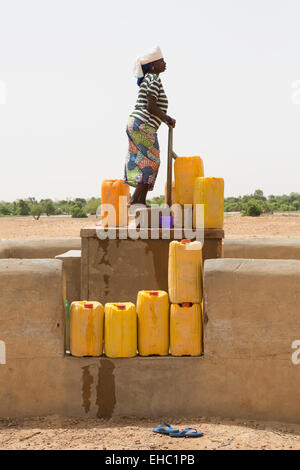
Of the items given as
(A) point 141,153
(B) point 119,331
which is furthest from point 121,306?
(A) point 141,153

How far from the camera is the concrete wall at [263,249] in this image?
709cm

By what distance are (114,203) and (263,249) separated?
2.12m

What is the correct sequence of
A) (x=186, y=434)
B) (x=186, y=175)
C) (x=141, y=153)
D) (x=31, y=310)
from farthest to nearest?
(x=141, y=153), (x=186, y=175), (x=31, y=310), (x=186, y=434)

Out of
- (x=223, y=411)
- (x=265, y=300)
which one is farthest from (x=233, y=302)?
(x=223, y=411)

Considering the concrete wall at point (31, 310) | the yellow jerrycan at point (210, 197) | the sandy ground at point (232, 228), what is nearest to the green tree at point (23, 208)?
the sandy ground at point (232, 228)

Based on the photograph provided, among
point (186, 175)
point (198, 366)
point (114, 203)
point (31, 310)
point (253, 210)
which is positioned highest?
point (186, 175)

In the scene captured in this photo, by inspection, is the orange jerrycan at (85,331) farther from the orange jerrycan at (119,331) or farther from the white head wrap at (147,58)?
the white head wrap at (147,58)

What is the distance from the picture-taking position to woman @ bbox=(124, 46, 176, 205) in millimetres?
5699

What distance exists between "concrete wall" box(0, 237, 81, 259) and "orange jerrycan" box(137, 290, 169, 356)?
10.6 ft

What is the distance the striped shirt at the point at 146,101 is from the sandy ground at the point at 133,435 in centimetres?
284

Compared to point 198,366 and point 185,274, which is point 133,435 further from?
point 185,274

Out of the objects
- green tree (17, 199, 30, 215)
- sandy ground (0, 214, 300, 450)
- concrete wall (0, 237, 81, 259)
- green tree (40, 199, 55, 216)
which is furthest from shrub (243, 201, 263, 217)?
sandy ground (0, 214, 300, 450)

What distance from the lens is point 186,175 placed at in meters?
5.67
